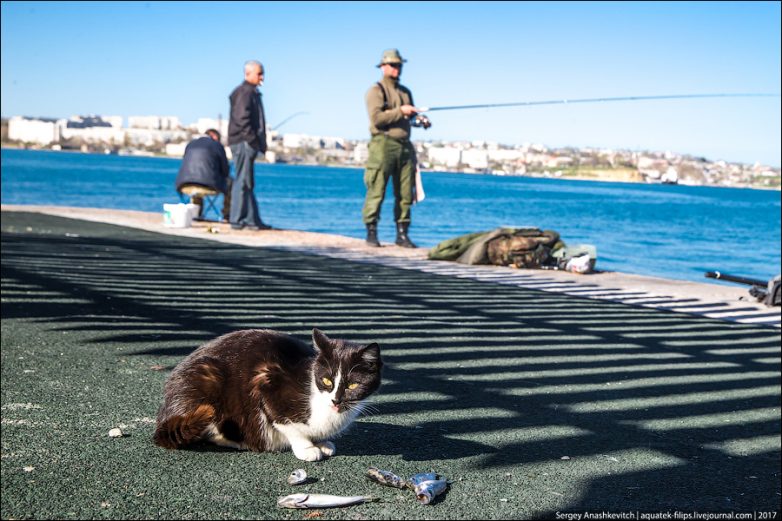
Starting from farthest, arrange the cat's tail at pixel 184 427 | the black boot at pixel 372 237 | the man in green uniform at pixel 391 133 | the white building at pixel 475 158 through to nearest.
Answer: the white building at pixel 475 158
the black boot at pixel 372 237
the man in green uniform at pixel 391 133
the cat's tail at pixel 184 427

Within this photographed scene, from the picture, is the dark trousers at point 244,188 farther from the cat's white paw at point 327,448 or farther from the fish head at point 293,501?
the fish head at point 293,501

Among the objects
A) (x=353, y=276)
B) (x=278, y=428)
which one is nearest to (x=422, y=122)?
(x=353, y=276)

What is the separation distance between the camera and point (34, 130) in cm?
12694

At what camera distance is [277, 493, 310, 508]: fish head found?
2.30 metres

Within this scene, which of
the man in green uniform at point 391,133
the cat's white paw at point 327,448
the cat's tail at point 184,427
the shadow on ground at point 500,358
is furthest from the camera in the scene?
the man in green uniform at point 391,133

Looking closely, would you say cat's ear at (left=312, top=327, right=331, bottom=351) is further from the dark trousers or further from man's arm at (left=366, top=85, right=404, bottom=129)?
the dark trousers

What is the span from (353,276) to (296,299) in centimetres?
180

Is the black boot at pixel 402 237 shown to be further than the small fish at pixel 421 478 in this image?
Yes

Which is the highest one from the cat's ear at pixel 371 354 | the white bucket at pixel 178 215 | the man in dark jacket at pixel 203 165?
the man in dark jacket at pixel 203 165

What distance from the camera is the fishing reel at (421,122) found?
10734mm

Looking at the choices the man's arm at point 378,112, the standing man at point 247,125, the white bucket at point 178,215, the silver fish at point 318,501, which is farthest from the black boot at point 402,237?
the silver fish at point 318,501

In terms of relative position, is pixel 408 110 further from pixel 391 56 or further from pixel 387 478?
pixel 387 478

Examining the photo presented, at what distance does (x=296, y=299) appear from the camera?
20.7 feet

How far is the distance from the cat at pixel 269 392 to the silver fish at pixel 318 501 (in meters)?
0.24
